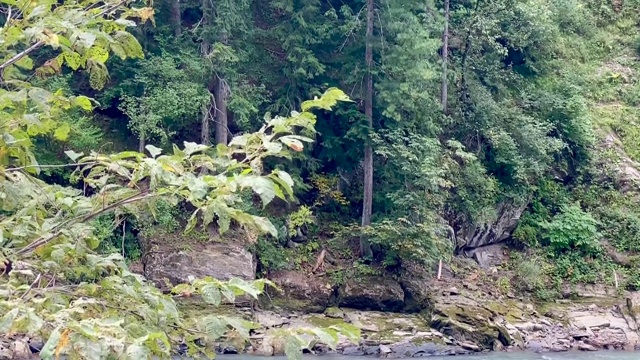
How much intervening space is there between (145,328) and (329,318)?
44.7 ft

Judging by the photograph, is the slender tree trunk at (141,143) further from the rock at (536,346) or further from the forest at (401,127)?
the rock at (536,346)

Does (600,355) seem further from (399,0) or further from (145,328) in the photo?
(145,328)

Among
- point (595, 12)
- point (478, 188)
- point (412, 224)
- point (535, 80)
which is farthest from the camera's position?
point (595, 12)

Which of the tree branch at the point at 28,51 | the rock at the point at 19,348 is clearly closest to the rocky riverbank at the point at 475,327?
the rock at the point at 19,348

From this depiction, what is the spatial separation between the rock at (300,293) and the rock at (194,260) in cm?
67

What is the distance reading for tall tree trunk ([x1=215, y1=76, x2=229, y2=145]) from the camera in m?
16.9

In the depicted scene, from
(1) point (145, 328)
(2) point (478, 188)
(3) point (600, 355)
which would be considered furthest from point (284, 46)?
(1) point (145, 328)

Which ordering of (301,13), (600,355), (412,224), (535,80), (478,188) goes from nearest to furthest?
(600,355), (412,224), (301,13), (478,188), (535,80)

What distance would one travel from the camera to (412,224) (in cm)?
1638

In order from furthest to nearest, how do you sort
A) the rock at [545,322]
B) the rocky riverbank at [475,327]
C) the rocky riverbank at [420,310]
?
the rock at [545,322]
the rocky riverbank at [420,310]
the rocky riverbank at [475,327]

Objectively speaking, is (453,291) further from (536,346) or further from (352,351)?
(352,351)

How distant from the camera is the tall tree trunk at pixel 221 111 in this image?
1694cm

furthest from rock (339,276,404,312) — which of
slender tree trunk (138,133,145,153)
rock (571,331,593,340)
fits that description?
slender tree trunk (138,133,145,153)

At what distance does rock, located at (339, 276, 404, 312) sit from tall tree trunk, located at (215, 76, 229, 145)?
14.5 ft
